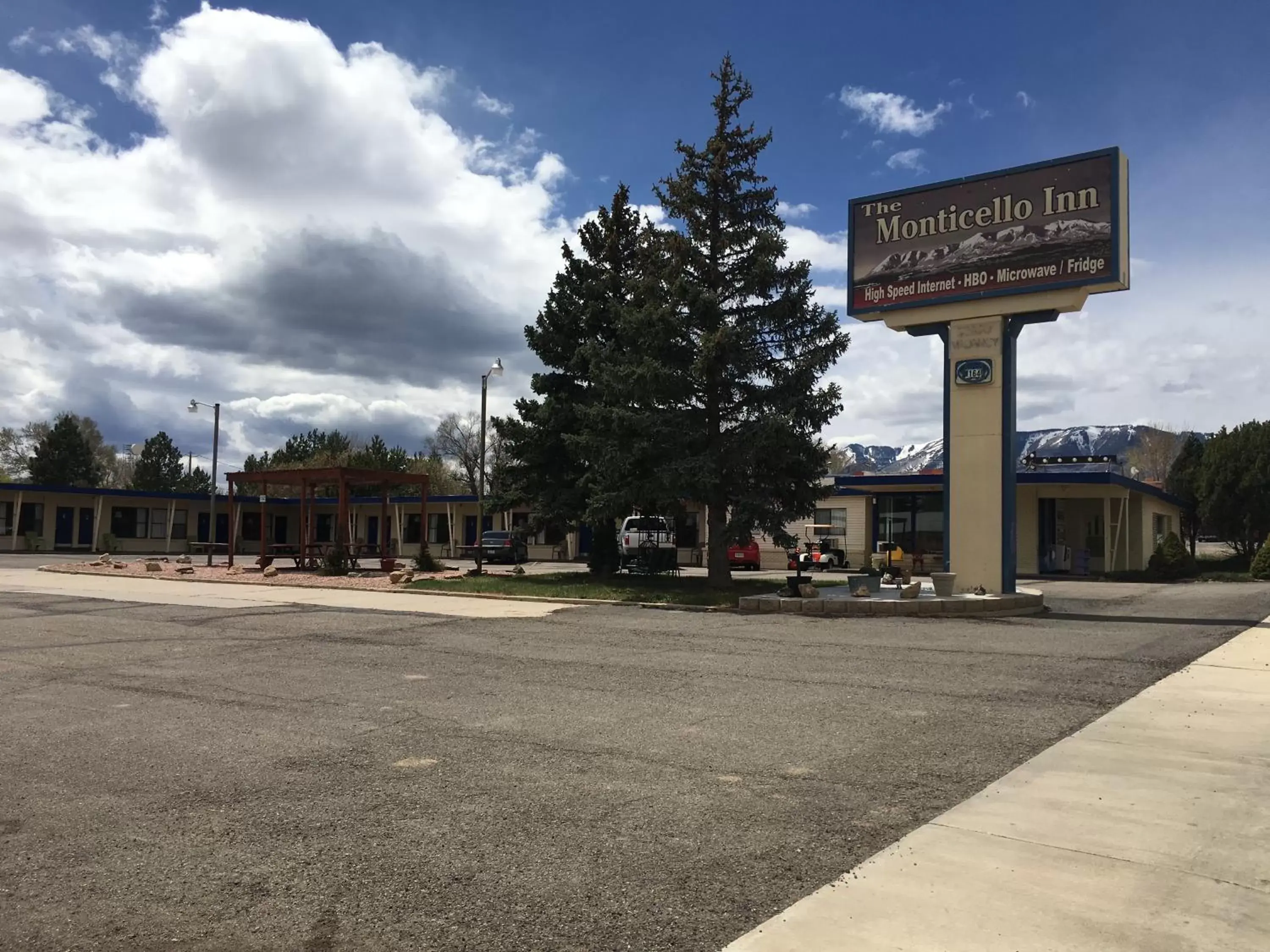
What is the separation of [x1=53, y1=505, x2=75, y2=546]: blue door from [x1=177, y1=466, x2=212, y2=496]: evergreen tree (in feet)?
105

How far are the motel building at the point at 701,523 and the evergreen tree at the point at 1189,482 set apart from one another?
1.21 m

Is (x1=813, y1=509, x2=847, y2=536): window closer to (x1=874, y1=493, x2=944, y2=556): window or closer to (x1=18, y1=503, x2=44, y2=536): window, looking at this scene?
(x1=874, y1=493, x2=944, y2=556): window

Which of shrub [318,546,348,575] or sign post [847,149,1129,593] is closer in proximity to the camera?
sign post [847,149,1129,593]

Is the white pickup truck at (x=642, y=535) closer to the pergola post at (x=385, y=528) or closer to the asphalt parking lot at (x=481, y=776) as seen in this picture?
the pergola post at (x=385, y=528)

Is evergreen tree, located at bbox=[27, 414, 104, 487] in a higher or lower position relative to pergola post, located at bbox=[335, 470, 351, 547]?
higher

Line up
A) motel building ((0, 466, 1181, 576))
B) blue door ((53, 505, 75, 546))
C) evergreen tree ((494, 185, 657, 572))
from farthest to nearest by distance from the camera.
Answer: blue door ((53, 505, 75, 546))
motel building ((0, 466, 1181, 576))
evergreen tree ((494, 185, 657, 572))

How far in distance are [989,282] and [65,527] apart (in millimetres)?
53771

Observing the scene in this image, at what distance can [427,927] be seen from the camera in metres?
3.74

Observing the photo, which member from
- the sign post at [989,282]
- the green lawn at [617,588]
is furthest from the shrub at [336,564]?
the sign post at [989,282]

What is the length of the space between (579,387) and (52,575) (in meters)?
19.3

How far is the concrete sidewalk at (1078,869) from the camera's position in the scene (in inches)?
142

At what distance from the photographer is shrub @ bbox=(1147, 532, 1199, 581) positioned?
3216cm

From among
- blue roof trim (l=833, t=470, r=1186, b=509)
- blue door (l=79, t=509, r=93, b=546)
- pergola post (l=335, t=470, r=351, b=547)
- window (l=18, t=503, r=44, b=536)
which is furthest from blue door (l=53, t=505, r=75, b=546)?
blue roof trim (l=833, t=470, r=1186, b=509)

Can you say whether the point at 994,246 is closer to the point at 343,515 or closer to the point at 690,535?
the point at 343,515
